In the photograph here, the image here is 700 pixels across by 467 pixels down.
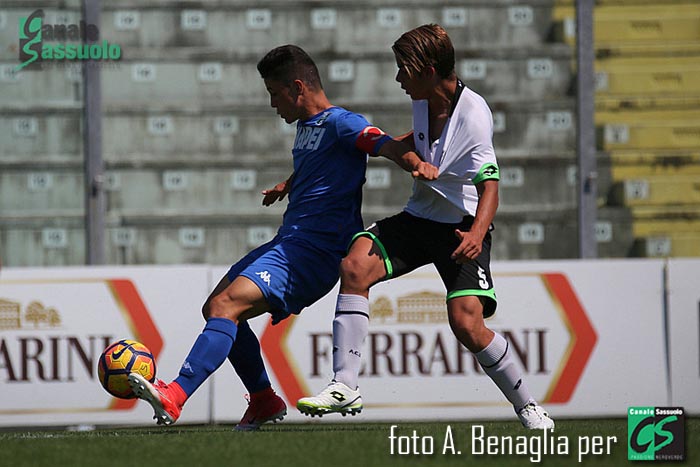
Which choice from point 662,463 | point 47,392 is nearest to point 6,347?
point 47,392

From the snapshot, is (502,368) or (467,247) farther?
(502,368)

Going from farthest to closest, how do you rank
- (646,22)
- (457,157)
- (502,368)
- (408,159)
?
(646,22) → (502,368) → (457,157) → (408,159)

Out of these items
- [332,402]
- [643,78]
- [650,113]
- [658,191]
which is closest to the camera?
[332,402]

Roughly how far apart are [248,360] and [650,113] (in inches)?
→ 255

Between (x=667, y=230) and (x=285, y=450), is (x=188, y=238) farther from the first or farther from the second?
(x=285, y=450)

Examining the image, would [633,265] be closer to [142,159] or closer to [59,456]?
[142,159]

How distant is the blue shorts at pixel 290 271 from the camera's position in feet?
18.4

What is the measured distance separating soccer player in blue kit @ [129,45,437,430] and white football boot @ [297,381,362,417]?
1.74 ft

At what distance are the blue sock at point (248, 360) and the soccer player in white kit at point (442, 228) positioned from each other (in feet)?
2.36

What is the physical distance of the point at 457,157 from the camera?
5520 mm

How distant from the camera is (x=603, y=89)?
11.5 metres

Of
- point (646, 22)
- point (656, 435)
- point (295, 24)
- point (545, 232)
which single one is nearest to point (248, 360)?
point (656, 435)

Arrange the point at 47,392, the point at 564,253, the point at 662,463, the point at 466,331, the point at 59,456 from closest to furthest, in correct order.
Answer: the point at 662,463 < the point at 59,456 < the point at 466,331 < the point at 47,392 < the point at 564,253

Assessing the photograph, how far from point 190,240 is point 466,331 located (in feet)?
18.1
